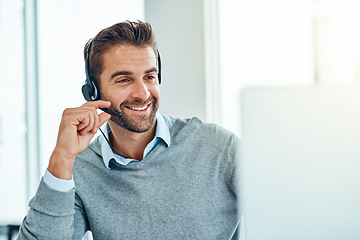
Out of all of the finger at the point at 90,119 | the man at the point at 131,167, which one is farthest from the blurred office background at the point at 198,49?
the finger at the point at 90,119

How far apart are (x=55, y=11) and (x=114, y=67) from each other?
1035 millimetres

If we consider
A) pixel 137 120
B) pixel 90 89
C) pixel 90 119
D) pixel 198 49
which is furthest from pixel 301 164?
pixel 198 49

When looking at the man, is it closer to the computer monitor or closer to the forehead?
the forehead

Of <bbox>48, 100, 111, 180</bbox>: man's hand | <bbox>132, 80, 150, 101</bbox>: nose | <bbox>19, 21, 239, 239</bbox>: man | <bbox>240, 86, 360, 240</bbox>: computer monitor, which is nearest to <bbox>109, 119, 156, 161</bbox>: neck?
<bbox>19, 21, 239, 239</bbox>: man

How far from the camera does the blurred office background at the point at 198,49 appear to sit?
6.06ft

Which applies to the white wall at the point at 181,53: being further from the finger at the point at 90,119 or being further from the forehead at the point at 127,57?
the finger at the point at 90,119

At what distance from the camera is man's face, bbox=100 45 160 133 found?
123 centimetres

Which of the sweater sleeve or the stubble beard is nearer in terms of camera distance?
the sweater sleeve

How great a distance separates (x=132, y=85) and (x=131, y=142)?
0.18 metres

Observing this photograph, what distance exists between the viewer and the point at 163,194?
112cm

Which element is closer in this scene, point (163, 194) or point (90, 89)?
point (163, 194)

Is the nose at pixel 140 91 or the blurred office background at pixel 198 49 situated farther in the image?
the blurred office background at pixel 198 49

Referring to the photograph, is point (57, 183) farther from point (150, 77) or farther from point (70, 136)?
point (150, 77)

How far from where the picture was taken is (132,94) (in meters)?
1.24
